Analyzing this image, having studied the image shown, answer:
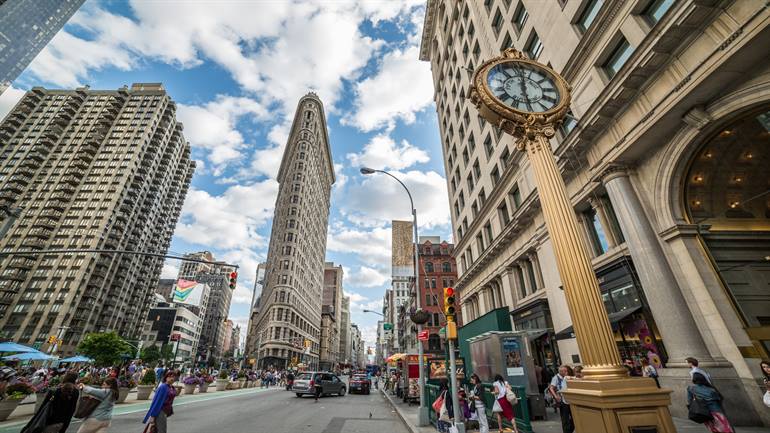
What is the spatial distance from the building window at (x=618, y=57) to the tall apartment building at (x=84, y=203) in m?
103

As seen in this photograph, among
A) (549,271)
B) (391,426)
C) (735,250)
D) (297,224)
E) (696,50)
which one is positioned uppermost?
(297,224)

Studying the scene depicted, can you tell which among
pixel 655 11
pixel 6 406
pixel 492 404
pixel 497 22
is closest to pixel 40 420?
pixel 6 406

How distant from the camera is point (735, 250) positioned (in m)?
11.1

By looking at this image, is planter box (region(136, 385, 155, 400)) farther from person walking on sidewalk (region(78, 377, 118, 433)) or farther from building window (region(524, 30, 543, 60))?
building window (region(524, 30, 543, 60))

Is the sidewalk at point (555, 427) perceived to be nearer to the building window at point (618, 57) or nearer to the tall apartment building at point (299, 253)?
the building window at point (618, 57)

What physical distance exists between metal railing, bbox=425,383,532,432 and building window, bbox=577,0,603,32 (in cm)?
1627

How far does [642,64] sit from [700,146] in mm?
3372

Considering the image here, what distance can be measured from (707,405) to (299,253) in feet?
273

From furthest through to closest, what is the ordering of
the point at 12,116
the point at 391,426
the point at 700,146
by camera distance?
the point at 12,116 → the point at 391,426 → the point at 700,146

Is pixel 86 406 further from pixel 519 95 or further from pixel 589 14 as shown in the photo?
pixel 589 14

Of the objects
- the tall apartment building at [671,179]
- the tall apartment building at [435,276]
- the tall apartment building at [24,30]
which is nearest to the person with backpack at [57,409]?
the tall apartment building at [671,179]

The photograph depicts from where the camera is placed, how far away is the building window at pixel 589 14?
587 inches

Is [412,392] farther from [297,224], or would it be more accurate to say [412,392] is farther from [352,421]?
[297,224]

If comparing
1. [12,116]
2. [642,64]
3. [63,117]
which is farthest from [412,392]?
[12,116]
